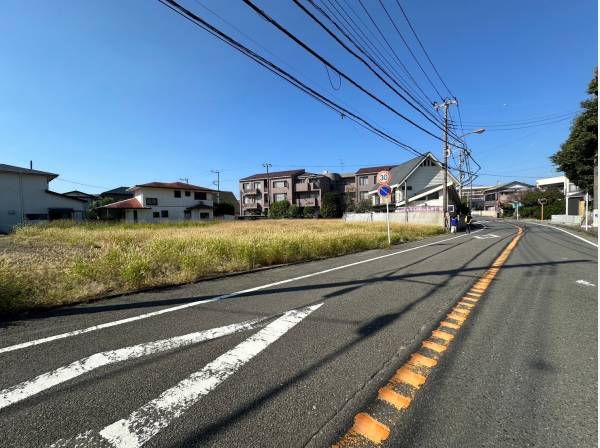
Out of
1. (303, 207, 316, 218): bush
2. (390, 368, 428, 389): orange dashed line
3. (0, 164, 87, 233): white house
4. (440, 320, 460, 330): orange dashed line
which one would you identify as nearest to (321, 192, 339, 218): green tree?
(303, 207, 316, 218): bush

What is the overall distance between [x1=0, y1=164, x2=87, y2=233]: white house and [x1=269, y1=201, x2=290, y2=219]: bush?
29.4m

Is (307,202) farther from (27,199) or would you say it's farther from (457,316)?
(457,316)

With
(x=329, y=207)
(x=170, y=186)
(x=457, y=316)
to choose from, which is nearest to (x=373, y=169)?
(x=329, y=207)

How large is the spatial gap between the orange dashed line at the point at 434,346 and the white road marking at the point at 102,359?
193 centimetres

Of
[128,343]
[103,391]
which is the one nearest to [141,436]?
[103,391]

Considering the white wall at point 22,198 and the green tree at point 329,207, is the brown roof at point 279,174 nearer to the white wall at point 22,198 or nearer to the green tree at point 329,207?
the green tree at point 329,207

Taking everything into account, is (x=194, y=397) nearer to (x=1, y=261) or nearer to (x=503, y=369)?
(x=503, y=369)

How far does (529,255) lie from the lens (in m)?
9.13

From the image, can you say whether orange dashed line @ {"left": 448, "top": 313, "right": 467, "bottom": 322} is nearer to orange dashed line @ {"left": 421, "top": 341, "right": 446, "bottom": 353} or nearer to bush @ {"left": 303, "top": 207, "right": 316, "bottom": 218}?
orange dashed line @ {"left": 421, "top": 341, "right": 446, "bottom": 353}

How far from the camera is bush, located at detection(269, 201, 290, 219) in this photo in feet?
171

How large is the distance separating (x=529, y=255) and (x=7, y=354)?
11.9 m

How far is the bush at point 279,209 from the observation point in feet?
171

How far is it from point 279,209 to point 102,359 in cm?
5008

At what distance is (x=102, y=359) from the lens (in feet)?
8.86
